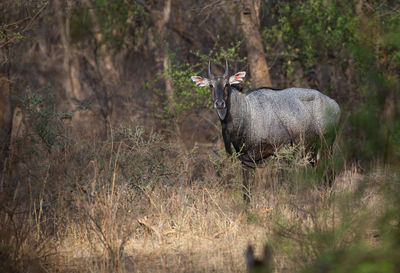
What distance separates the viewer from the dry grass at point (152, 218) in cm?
561

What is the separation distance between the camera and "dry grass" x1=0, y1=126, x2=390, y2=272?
561 cm

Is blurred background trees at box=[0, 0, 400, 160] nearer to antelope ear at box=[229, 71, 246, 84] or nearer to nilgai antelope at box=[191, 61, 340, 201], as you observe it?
nilgai antelope at box=[191, 61, 340, 201]

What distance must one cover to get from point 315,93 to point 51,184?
15.7 ft

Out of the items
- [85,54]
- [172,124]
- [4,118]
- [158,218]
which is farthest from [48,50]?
[158,218]

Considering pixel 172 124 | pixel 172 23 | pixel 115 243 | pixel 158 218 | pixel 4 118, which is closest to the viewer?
pixel 115 243

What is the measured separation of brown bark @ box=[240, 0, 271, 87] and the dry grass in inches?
154

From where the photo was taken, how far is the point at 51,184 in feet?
Result: 27.7

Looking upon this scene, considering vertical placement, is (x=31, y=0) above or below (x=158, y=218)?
above

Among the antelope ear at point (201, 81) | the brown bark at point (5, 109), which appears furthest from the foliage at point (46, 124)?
the antelope ear at point (201, 81)

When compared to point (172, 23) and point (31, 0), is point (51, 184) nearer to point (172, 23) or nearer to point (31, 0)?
point (31, 0)

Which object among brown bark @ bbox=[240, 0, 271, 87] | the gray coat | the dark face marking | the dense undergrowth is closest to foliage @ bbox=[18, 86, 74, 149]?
the dense undergrowth

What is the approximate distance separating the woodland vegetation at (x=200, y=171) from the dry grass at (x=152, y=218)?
0.08 ft

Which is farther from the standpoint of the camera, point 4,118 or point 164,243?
point 4,118

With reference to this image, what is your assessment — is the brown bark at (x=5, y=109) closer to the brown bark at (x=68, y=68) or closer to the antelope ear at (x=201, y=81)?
the antelope ear at (x=201, y=81)
